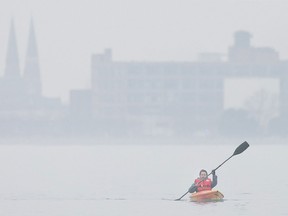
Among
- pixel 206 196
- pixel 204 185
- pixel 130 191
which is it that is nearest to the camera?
Answer: pixel 206 196

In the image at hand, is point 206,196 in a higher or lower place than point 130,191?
lower

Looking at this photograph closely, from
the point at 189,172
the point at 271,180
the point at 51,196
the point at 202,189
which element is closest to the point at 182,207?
the point at 202,189

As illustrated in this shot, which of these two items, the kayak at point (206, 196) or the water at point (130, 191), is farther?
the water at point (130, 191)

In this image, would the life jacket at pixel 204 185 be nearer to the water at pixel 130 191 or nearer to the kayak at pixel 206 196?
the kayak at pixel 206 196

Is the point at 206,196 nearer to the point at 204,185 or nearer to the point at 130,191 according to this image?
the point at 204,185

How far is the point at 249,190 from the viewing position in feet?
217

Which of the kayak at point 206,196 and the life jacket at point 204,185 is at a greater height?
the life jacket at point 204,185

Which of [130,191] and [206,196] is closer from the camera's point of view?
[206,196]

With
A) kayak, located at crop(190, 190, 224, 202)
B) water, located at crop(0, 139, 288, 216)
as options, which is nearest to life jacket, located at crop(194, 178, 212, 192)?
kayak, located at crop(190, 190, 224, 202)

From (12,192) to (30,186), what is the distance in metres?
5.98

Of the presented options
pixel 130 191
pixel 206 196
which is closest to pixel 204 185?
pixel 206 196

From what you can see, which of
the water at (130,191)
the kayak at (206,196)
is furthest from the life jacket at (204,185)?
the water at (130,191)

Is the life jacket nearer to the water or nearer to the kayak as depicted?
the kayak

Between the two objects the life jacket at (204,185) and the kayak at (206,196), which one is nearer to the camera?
the kayak at (206,196)
